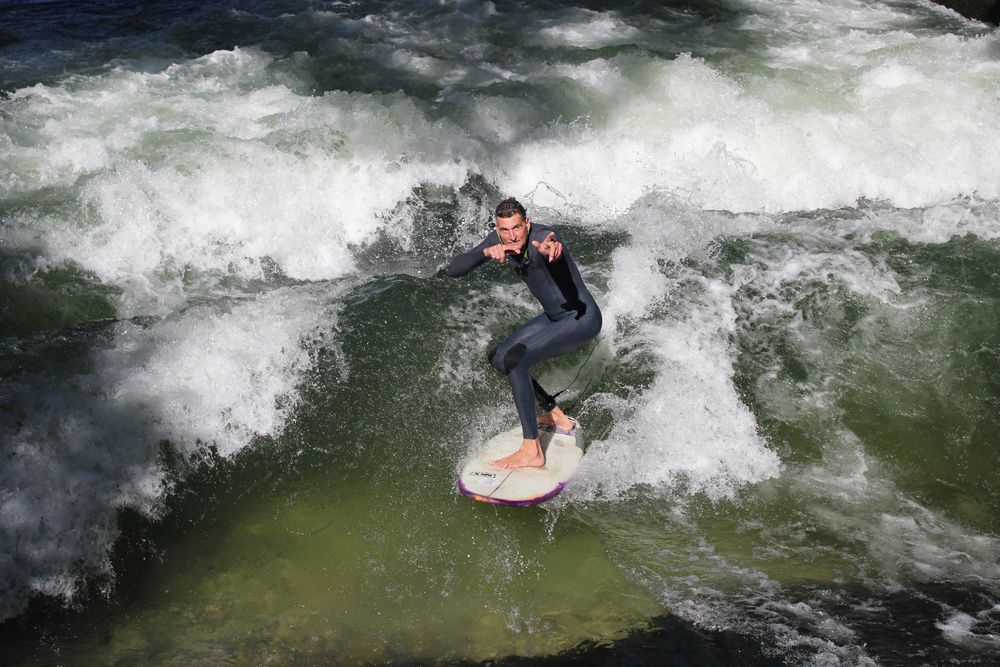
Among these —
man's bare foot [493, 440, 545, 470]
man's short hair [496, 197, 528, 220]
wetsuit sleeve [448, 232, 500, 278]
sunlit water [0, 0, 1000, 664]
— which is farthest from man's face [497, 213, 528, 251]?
sunlit water [0, 0, 1000, 664]

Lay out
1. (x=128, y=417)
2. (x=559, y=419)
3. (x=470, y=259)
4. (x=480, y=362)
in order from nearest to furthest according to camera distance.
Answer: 1. (x=470, y=259)
2. (x=128, y=417)
3. (x=559, y=419)
4. (x=480, y=362)

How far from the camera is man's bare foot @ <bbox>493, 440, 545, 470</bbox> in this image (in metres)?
5.67

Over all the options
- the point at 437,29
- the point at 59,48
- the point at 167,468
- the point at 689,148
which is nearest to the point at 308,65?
the point at 437,29

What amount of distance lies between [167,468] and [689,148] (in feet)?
20.9

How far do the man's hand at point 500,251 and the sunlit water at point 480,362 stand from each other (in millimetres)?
1539

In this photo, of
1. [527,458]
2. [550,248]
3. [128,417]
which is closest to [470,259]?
[550,248]

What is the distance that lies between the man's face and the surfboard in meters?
1.47

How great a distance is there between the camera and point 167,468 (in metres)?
5.59

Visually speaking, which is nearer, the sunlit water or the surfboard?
the sunlit water

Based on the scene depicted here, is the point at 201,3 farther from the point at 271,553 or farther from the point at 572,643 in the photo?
the point at 572,643

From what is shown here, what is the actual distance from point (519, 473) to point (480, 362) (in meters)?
1.10

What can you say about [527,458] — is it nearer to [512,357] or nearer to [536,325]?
[512,357]

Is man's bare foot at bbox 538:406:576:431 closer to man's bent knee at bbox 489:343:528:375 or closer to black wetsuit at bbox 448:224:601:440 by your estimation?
black wetsuit at bbox 448:224:601:440

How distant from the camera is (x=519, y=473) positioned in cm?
562
